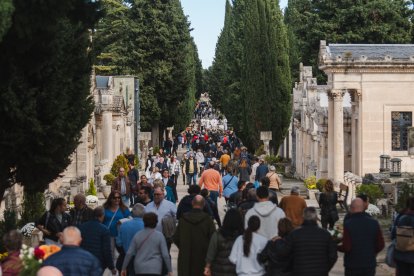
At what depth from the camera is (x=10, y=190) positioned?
901 inches

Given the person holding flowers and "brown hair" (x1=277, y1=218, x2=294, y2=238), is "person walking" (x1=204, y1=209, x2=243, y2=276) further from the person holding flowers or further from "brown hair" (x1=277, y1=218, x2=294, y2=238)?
the person holding flowers

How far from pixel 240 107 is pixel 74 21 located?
4109 centimetres

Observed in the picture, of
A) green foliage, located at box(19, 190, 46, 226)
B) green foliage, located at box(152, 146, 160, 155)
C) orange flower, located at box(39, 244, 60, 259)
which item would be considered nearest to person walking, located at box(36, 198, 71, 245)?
orange flower, located at box(39, 244, 60, 259)

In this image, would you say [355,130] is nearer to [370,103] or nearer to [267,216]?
[370,103]

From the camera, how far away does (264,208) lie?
44.0 ft

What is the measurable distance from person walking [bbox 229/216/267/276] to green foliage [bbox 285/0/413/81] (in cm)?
4466

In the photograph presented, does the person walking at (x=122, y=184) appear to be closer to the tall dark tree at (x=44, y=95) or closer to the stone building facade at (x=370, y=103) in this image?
the tall dark tree at (x=44, y=95)

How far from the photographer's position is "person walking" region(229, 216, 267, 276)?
1130 cm

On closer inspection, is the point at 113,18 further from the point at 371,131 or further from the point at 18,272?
the point at 18,272

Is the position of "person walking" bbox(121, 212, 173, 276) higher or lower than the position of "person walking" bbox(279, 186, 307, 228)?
lower

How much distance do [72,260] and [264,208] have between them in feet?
13.0

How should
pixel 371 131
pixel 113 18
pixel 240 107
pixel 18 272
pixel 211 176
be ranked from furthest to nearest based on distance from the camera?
1. pixel 113 18
2. pixel 240 107
3. pixel 371 131
4. pixel 211 176
5. pixel 18 272

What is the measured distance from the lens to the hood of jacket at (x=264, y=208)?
525 inches

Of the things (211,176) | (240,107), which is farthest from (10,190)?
(240,107)
